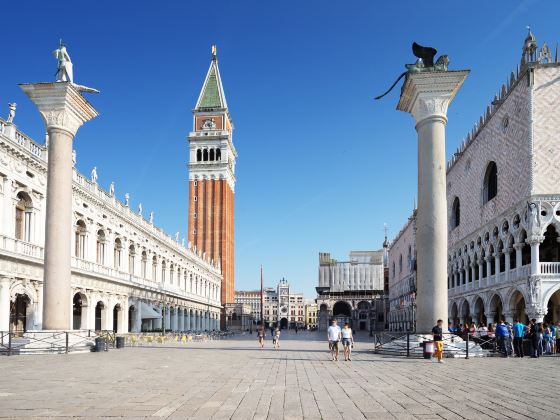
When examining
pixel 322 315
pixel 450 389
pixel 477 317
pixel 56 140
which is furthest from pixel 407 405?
pixel 322 315

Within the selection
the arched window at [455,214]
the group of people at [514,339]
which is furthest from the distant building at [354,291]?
the group of people at [514,339]

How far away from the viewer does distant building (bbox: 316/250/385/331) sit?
4737 inches

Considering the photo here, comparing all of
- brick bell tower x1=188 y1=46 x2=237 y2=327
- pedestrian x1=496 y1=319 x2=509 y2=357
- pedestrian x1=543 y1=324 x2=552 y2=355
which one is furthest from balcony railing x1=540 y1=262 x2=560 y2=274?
brick bell tower x1=188 y1=46 x2=237 y2=327

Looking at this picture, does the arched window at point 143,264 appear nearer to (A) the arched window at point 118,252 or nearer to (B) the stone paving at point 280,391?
(A) the arched window at point 118,252

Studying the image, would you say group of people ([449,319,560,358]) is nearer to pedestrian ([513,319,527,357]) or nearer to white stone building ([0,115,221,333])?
pedestrian ([513,319,527,357])

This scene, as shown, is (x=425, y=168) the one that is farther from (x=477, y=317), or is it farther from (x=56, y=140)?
(x=477, y=317)

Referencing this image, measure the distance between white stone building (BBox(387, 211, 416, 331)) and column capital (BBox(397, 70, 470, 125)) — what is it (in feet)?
155

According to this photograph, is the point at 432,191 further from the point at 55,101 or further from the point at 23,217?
the point at 23,217

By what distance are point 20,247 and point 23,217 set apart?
2.48 metres

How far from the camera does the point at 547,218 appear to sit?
34625 millimetres

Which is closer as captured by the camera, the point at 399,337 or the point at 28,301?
the point at 399,337

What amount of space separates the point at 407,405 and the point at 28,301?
27572 mm

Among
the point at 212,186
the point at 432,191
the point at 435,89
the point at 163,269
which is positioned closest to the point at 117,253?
the point at 163,269

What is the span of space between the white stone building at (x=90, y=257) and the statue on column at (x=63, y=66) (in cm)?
754
